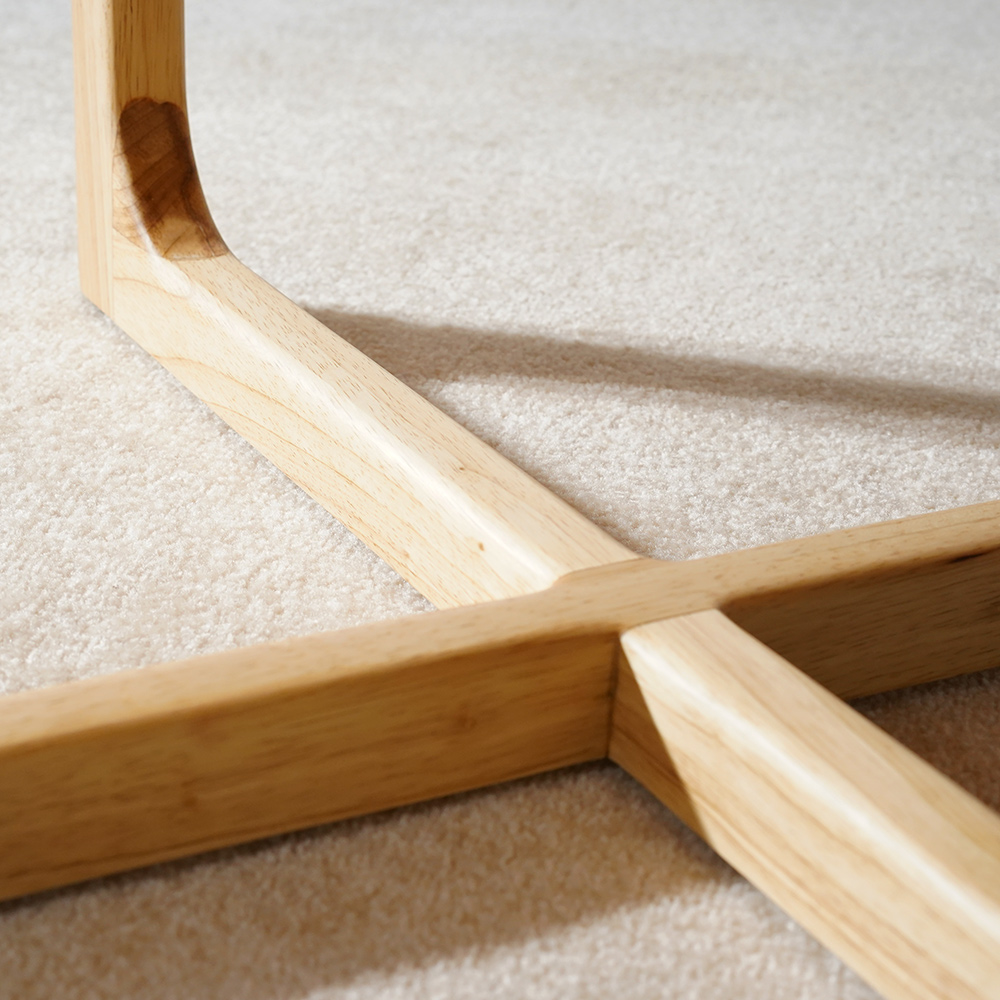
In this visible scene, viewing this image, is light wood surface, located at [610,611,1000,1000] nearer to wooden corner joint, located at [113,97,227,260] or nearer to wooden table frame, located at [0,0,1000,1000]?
wooden table frame, located at [0,0,1000,1000]

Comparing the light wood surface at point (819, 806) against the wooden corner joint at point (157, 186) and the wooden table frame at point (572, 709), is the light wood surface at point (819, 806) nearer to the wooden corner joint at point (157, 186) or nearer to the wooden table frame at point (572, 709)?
the wooden table frame at point (572, 709)

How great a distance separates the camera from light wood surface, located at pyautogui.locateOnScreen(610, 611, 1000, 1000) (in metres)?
0.35

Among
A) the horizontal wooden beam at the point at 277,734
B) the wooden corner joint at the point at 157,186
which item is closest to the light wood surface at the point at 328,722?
the horizontal wooden beam at the point at 277,734

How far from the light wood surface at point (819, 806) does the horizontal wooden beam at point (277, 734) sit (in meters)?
0.03

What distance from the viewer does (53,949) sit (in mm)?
390

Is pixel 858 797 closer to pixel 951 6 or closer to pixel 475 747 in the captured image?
pixel 475 747

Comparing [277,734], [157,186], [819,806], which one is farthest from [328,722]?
[157,186]

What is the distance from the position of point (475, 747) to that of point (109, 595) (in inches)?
7.9

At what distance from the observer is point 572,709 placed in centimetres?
45

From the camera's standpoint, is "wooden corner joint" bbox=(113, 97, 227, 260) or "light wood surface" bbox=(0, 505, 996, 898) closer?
"light wood surface" bbox=(0, 505, 996, 898)

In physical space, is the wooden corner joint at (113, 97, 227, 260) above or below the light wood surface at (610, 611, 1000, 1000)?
above

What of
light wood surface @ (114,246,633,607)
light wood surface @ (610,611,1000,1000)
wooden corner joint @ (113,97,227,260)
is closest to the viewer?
light wood surface @ (610,611,1000,1000)

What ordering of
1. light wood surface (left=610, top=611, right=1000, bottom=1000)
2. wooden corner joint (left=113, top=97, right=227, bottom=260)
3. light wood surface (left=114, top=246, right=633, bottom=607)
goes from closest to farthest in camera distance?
light wood surface (left=610, top=611, right=1000, bottom=1000), light wood surface (left=114, top=246, right=633, bottom=607), wooden corner joint (left=113, top=97, right=227, bottom=260)

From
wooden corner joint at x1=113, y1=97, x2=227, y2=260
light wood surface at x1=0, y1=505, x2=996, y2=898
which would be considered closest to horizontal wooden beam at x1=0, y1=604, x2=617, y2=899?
light wood surface at x1=0, y1=505, x2=996, y2=898
